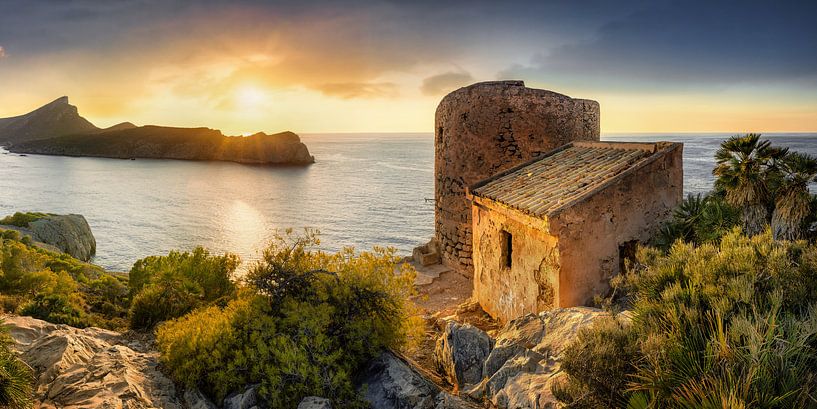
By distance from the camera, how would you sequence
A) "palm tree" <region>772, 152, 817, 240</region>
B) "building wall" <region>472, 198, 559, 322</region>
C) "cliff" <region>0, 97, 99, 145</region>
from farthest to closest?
"cliff" <region>0, 97, 99, 145</region>
"palm tree" <region>772, 152, 817, 240</region>
"building wall" <region>472, 198, 559, 322</region>

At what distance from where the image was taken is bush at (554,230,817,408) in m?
3.40

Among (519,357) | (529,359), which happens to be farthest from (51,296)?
(529,359)

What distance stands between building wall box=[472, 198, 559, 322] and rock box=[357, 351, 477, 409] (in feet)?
11.0

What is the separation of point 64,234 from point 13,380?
2581 centimetres

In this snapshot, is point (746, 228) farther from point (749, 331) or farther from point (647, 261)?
point (749, 331)

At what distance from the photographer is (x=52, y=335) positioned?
7031mm

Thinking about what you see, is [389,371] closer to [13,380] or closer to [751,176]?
[13,380]

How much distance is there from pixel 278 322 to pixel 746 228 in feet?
36.7

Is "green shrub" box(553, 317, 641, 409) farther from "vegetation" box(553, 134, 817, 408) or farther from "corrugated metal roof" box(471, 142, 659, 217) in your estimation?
"corrugated metal roof" box(471, 142, 659, 217)

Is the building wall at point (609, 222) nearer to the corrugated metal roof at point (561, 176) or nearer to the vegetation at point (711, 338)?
the corrugated metal roof at point (561, 176)

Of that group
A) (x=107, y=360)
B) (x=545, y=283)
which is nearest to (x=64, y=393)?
(x=107, y=360)

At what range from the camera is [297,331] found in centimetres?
718

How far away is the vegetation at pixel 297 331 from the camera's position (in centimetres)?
645

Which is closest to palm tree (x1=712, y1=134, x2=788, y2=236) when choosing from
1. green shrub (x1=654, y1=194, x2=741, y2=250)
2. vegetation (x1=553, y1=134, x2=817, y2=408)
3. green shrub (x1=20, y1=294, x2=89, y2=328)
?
green shrub (x1=654, y1=194, x2=741, y2=250)
